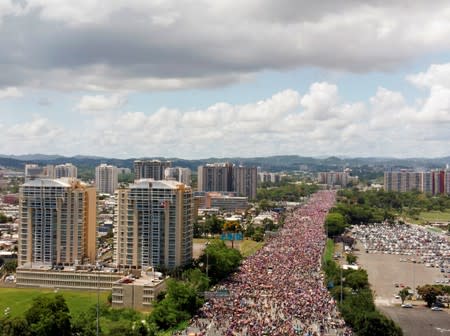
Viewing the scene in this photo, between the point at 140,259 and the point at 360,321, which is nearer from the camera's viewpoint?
the point at 360,321

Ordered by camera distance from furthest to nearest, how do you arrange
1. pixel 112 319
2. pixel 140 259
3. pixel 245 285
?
pixel 140 259 → pixel 245 285 → pixel 112 319

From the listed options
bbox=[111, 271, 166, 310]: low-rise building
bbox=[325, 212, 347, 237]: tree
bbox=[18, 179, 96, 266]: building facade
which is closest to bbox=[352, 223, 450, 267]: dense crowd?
bbox=[325, 212, 347, 237]: tree

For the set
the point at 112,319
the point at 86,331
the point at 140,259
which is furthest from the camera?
the point at 140,259

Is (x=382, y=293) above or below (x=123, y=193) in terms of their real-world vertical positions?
below

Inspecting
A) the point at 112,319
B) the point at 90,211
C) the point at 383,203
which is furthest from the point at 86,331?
the point at 383,203

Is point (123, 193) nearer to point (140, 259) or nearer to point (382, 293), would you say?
point (140, 259)

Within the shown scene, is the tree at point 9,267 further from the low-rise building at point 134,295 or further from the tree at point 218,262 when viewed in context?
the tree at point 218,262
